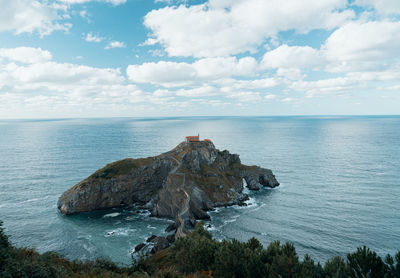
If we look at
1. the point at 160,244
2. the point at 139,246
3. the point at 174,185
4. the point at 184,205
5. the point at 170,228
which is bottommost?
the point at 170,228

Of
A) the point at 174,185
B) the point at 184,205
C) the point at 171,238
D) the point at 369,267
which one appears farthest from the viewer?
the point at 174,185

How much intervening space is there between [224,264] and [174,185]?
197 feet

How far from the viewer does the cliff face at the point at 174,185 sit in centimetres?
8381

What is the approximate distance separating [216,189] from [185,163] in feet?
59.1

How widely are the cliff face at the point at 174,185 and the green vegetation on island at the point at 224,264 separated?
36.2m

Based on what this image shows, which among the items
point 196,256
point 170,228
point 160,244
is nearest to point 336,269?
point 196,256

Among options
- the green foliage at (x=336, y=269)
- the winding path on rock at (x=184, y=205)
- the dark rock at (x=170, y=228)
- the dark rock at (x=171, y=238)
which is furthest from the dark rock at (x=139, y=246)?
the green foliage at (x=336, y=269)

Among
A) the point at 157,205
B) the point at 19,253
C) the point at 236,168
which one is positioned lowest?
the point at 157,205

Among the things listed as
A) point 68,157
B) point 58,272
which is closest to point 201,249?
point 58,272

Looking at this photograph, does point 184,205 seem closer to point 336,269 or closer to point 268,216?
point 268,216

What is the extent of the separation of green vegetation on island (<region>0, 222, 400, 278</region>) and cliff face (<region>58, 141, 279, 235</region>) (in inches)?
1424

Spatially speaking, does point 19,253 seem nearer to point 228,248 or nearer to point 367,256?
point 228,248

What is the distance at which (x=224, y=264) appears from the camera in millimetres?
30453

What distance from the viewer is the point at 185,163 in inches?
3994
